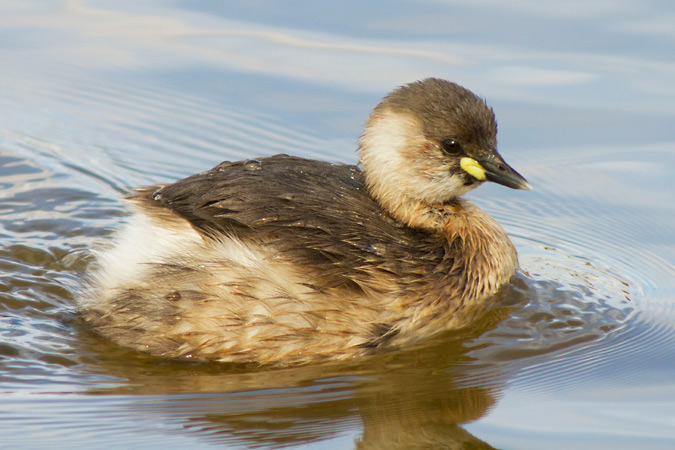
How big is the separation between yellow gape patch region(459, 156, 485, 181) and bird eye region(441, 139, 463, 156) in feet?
0.19

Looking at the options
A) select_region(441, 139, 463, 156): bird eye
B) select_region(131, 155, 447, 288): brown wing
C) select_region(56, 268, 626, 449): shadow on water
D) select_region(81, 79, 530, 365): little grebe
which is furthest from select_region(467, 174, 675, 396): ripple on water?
select_region(441, 139, 463, 156): bird eye

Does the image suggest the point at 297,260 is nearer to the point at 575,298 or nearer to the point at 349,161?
the point at 575,298

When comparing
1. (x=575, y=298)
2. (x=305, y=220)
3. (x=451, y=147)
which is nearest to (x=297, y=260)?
(x=305, y=220)

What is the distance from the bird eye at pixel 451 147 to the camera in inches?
235

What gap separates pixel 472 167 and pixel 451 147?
0.17 metres

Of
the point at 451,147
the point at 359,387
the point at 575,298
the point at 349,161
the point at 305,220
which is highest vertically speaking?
the point at 451,147

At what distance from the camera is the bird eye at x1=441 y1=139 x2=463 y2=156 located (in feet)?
19.6

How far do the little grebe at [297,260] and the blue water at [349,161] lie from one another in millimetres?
155

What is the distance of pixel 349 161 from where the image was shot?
788 centimetres

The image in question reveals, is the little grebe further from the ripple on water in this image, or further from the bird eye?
the ripple on water

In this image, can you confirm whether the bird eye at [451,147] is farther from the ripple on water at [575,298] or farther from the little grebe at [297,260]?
the ripple on water at [575,298]

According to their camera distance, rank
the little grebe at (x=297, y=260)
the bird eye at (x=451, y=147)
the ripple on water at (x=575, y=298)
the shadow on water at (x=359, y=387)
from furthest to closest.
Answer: the bird eye at (x=451, y=147)
the ripple on water at (x=575, y=298)
the little grebe at (x=297, y=260)
the shadow on water at (x=359, y=387)

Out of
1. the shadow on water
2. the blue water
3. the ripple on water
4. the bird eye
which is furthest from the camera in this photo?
the bird eye

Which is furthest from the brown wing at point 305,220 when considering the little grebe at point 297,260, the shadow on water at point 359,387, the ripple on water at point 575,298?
the ripple on water at point 575,298
